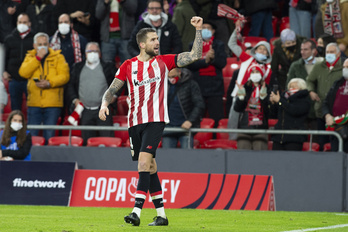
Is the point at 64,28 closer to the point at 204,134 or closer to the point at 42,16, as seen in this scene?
the point at 42,16

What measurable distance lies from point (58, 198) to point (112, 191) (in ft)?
3.08

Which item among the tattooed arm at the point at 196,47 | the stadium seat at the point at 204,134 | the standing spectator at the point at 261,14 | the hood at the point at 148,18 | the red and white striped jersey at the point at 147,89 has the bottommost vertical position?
the stadium seat at the point at 204,134

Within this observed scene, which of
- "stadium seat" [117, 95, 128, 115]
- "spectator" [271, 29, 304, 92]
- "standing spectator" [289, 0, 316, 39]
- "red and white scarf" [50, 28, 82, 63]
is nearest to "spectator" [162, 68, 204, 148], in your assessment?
"spectator" [271, 29, 304, 92]

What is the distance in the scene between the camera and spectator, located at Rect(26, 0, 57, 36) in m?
16.6

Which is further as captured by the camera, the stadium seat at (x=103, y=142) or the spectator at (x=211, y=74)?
the spectator at (x=211, y=74)

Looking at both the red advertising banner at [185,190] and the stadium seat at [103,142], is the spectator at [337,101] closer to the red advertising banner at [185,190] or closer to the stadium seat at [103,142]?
the red advertising banner at [185,190]

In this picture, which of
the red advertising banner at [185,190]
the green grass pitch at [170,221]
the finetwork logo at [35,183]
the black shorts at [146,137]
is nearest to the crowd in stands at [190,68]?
the finetwork logo at [35,183]

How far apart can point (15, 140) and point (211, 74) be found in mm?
4114

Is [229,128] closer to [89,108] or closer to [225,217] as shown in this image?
[89,108]

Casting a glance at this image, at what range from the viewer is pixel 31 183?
12734 mm

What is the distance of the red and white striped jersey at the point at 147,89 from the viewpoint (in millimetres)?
8188

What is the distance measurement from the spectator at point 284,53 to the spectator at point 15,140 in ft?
17.0

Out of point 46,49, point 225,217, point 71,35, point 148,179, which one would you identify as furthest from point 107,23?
point 148,179

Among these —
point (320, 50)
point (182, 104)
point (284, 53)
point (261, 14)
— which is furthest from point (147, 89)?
point (261, 14)
